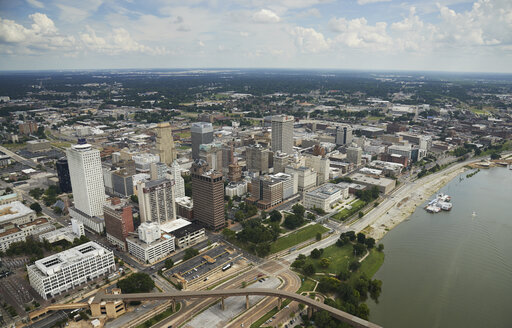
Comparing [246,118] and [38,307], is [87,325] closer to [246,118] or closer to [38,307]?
[38,307]

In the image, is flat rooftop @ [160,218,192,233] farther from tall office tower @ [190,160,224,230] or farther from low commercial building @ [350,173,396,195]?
low commercial building @ [350,173,396,195]

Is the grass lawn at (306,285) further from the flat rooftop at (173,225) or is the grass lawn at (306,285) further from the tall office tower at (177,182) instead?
the tall office tower at (177,182)

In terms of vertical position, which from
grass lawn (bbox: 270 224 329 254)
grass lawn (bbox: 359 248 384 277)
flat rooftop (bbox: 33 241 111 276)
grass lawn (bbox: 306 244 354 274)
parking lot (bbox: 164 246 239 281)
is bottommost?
grass lawn (bbox: 359 248 384 277)

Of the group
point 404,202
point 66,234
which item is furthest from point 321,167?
point 66,234

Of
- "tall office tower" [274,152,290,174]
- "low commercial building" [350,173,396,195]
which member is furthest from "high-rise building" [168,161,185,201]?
"low commercial building" [350,173,396,195]

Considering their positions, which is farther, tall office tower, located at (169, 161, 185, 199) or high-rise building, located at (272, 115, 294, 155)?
high-rise building, located at (272, 115, 294, 155)

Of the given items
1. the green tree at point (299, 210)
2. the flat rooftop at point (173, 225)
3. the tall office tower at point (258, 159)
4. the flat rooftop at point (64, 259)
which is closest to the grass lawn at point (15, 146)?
the tall office tower at point (258, 159)
